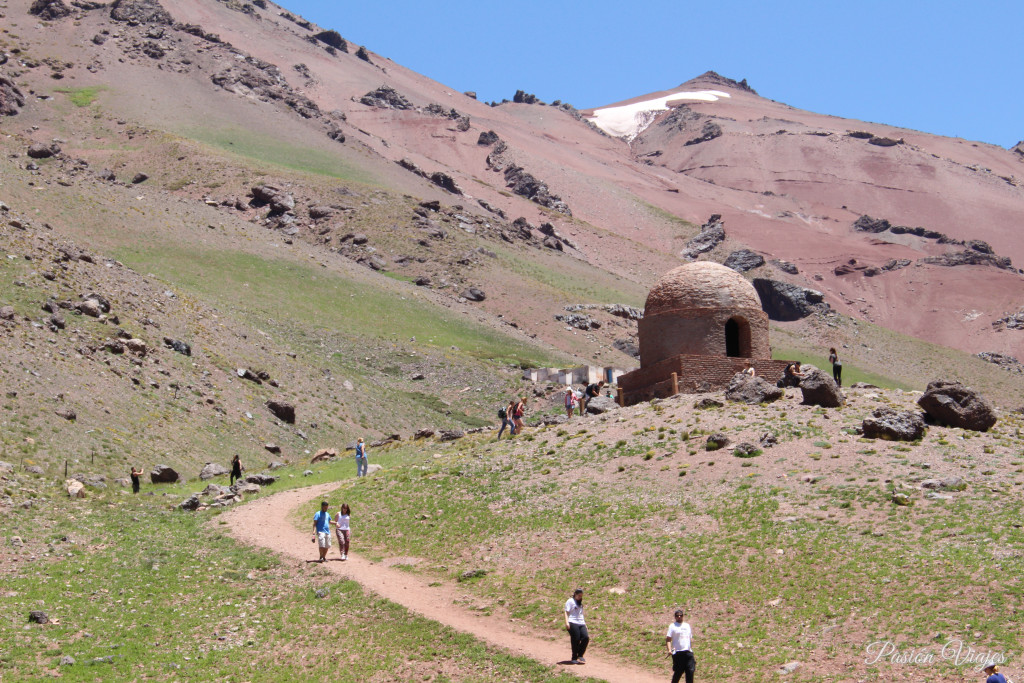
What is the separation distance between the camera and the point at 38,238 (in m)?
47.4

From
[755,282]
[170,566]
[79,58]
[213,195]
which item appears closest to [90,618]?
[170,566]

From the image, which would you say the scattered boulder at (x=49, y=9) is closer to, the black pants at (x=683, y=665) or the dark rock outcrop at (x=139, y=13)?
the dark rock outcrop at (x=139, y=13)

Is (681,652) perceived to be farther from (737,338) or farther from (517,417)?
(737,338)

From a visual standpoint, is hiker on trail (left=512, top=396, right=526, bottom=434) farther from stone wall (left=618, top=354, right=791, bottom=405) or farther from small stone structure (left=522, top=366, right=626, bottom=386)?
small stone structure (left=522, top=366, right=626, bottom=386)

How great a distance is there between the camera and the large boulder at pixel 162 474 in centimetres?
3212

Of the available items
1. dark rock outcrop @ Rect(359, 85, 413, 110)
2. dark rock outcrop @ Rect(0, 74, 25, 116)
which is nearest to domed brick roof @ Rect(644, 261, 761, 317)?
dark rock outcrop @ Rect(0, 74, 25, 116)

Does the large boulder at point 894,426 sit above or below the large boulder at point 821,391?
below

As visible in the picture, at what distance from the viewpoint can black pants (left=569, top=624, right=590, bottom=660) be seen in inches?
673

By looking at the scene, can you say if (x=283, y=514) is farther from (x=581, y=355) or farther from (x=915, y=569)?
(x=581, y=355)

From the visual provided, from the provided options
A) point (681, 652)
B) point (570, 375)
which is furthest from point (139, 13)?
point (681, 652)

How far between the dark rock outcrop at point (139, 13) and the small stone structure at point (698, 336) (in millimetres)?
117437

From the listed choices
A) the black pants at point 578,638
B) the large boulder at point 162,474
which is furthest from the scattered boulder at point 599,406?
the black pants at point 578,638

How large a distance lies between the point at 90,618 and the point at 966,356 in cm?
9662

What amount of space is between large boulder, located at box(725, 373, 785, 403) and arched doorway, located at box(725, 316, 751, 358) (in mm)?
4185
